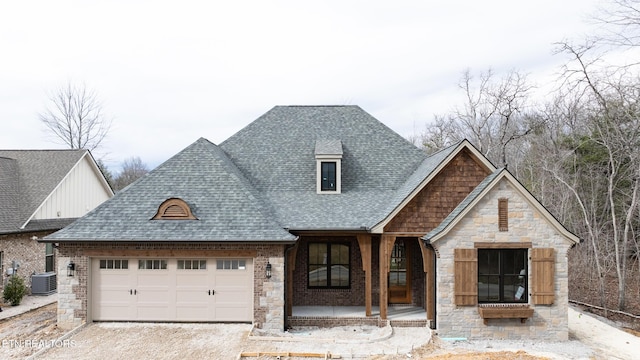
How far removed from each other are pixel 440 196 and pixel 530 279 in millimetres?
3392

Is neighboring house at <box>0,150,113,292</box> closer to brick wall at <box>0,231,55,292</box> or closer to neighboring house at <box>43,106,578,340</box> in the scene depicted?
brick wall at <box>0,231,55,292</box>

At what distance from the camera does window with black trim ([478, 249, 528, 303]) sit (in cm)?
1127

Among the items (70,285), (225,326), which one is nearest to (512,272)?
(225,326)

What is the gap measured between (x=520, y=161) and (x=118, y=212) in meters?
27.8

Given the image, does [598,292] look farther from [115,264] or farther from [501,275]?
[115,264]

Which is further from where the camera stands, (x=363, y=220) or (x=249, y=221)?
(x=363, y=220)

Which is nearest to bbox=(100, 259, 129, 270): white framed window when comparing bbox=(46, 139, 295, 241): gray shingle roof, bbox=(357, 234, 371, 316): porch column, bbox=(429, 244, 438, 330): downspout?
bbox=(46, 139, 295, 241): gray shingle roof

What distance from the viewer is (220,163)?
1366cm

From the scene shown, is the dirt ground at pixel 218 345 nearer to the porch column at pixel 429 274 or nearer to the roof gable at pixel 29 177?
the porch column at pixel 429 274

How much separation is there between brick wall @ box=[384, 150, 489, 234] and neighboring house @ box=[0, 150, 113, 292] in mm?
14584

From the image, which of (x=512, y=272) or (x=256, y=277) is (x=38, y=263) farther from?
(x=512, y=272)

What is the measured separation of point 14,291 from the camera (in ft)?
47.1

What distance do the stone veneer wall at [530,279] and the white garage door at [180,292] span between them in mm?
5884

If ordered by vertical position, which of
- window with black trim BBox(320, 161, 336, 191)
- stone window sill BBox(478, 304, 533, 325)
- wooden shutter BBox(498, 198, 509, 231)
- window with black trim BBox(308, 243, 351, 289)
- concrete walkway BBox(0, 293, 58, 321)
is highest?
window with black trim BBox(320, 161, 336, 191)
